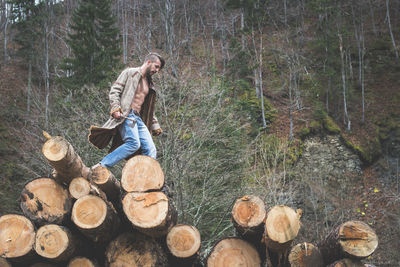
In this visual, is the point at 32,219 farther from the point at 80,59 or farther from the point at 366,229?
the point at 80,59

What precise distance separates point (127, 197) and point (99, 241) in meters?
0.58

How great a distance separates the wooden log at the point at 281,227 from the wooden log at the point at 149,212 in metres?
0.84

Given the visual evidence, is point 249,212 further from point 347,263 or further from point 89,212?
point 89,212

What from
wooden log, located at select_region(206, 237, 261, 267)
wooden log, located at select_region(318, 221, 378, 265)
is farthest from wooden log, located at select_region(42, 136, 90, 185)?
wooden log, located at select_region(318, 221, 378, 265)

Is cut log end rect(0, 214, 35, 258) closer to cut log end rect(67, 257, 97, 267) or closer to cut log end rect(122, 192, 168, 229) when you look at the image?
cut log end rect(67, 257, 97, 267)

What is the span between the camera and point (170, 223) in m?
2.92

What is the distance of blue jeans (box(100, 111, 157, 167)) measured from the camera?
149 inches

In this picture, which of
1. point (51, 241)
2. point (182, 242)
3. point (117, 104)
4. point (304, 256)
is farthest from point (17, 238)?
point (304, 256)

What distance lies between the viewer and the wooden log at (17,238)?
287 centimetres

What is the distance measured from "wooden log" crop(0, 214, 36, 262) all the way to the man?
39.8 inches

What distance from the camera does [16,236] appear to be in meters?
2.90

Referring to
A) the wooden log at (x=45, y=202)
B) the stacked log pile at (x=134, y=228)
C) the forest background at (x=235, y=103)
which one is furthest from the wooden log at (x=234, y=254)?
the forest background at (x=235, y=103)

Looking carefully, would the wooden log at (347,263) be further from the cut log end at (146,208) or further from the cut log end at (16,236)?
the cut log end at (16,236)

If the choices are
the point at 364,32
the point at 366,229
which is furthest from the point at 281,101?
the point at 366,229
